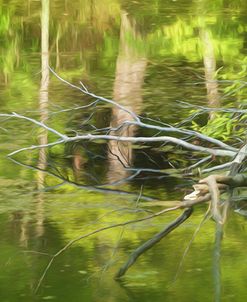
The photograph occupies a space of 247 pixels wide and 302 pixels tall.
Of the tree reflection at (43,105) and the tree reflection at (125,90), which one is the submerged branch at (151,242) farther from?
the tree reflection at (125,90)

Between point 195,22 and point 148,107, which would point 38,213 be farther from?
point 195,22

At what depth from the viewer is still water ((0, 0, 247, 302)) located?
486 centimetres

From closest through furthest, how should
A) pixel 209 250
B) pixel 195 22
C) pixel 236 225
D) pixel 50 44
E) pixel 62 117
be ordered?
pixel 209 250
pixel 236 225
pixel 62 117
pixel 50 44
pixel 195 22

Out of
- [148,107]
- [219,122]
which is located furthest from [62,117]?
[219,122]

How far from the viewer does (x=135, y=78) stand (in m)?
10.6

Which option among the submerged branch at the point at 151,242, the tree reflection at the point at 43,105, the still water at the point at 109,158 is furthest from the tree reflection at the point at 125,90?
the submerged branch at the point at 151,242

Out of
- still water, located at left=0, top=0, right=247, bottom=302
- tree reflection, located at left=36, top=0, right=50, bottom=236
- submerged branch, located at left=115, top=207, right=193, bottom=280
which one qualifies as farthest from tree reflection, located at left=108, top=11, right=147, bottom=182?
submerged branch, located at left=115, top=207, right=193, bottom=280

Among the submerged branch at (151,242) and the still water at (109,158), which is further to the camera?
the still water at (109,158)

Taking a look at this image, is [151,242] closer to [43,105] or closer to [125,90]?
[43,105]

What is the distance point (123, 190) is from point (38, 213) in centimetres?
72

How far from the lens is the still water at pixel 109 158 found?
486 centimetres

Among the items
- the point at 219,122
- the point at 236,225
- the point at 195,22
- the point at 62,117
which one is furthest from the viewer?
the point at 195,22

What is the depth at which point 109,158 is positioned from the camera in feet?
24.4

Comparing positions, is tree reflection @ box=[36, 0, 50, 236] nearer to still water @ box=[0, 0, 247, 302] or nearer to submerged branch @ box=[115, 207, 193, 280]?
still water @ box=[0, 0, 247, 302]
